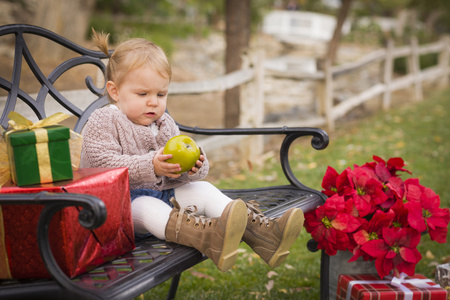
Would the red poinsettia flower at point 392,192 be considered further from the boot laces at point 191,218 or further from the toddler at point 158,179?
the boot laces at point 191,218

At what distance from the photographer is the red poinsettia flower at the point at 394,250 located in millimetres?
2090

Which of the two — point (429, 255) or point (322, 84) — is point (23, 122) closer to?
point (429, 255)

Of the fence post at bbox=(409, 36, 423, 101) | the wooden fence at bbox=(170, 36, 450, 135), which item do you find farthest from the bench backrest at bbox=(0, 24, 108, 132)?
the fence post at bbox=(409, 36, 423, 101)

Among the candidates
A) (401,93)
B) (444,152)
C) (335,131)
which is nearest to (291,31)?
(401,93)

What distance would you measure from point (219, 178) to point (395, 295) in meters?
3.40

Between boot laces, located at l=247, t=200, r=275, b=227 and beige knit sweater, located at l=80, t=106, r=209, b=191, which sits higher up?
beige knit sweater, located at l=80, t=106, r=209, b=191

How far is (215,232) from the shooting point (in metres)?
1.69

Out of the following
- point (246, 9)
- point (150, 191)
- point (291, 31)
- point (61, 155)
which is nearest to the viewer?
point (61, 155)

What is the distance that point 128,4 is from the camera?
1992 cm

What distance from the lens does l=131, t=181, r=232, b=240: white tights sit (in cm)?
182

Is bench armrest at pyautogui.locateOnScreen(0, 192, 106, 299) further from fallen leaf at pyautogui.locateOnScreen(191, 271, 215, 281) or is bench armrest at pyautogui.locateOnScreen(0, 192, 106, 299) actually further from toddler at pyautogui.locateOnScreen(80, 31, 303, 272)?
fallen leaf at pyautogui.locateOnScreen(191, 271, 215, 281)

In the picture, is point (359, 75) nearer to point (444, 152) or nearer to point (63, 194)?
point (444, 152)

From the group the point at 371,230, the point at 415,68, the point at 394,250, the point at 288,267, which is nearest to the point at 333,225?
the point at 371,230

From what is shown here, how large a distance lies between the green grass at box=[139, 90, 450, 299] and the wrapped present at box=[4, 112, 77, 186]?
4.81 ft
